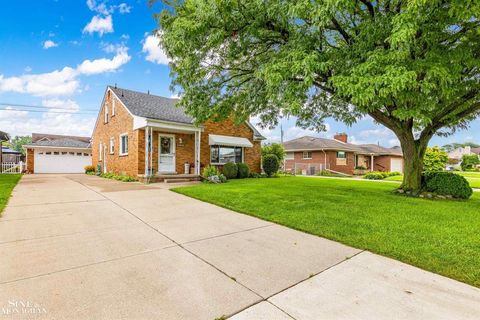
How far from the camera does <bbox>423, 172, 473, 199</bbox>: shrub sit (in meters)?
9.16

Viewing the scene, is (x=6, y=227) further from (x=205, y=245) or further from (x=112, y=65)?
(x=112, y=65)

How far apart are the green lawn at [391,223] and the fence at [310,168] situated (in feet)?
63.0

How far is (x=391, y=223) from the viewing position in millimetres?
5523

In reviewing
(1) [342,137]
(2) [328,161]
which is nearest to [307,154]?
(2) [328,161]

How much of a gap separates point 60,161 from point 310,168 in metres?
26.0

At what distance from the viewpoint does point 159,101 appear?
18.2 metres

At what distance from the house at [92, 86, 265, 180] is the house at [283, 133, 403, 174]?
11.2 metres

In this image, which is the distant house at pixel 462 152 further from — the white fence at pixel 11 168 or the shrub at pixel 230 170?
the white fence at pixel 11 168

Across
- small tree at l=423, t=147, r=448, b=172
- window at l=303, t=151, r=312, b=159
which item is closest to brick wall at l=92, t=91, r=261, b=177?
window at l=303, t=151, r=312, b=159

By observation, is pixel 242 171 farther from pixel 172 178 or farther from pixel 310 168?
pixel 310 168

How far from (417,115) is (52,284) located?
25.9 ft

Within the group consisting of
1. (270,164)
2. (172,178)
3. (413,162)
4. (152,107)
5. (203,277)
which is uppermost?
(152,107)

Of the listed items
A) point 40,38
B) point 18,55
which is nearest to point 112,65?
point 40,38

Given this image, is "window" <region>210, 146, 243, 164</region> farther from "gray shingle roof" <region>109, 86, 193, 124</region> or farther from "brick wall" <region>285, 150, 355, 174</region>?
"brick wall" <region>285, 150, 355, 174</region>
